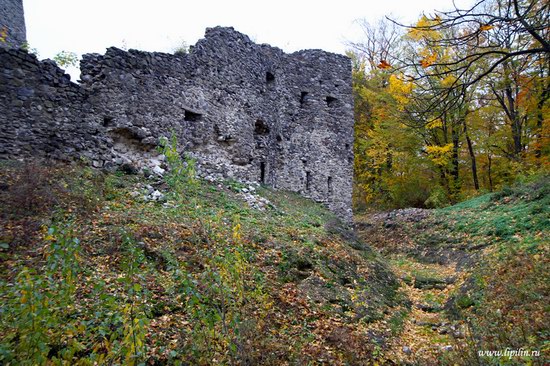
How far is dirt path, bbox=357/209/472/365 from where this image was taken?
5.53 m

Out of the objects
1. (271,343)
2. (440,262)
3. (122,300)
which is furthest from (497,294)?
(122,300)

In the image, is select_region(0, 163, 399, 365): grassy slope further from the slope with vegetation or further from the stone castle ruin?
the stone castle ruin

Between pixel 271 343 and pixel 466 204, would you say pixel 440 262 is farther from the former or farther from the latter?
pixel 271 343

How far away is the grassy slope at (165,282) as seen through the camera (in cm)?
276

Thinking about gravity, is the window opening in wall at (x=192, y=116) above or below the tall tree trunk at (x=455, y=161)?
above

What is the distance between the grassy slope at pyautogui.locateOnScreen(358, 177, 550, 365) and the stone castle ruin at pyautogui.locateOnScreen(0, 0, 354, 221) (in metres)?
3.94

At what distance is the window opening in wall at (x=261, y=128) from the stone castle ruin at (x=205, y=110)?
1.5 inches

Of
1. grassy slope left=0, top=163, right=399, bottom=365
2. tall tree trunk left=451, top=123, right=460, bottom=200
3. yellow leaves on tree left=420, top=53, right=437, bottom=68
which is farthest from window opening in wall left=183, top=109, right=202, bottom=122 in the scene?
tall tree trunk left=451, top=123, right=460, bottom=200

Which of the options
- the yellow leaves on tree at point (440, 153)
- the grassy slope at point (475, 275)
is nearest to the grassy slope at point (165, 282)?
the grassy slope at point (475, 275)

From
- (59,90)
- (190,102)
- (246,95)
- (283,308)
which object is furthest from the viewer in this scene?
(246,95)

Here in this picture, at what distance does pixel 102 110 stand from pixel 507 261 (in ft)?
32.2

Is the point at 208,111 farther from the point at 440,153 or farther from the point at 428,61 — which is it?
the point at 440,153

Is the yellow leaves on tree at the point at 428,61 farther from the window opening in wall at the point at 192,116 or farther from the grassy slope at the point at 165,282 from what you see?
the window opening in wall at the point at 192,116

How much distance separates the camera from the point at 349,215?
16.4 metres
